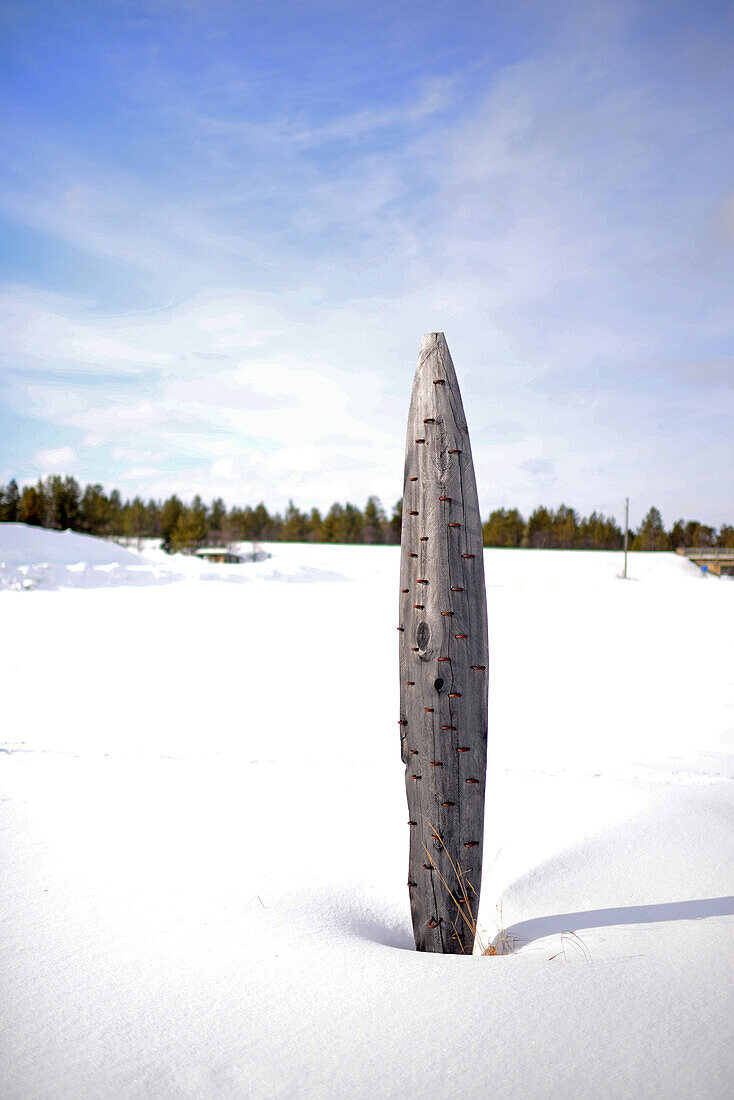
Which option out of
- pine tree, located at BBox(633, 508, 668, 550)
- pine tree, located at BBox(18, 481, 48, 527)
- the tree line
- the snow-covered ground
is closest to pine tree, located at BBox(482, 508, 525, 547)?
the tree line

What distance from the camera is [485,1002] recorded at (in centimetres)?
233

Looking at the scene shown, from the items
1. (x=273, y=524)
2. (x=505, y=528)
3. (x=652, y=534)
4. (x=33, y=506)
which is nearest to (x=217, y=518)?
(x=273, y=524)

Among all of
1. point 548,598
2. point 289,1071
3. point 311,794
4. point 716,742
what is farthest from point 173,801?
point 548,598

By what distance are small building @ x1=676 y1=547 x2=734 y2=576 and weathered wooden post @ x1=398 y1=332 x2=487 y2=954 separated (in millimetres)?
44347

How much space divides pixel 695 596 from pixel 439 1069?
20.8 m

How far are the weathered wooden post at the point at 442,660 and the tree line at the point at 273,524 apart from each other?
63.5 metres

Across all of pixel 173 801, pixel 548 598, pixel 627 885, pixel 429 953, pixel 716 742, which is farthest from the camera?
pixel 548 598

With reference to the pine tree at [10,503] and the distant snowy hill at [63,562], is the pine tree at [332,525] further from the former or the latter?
the distant snowy hill at [63,562]

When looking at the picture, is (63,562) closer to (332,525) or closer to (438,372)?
(438,372)

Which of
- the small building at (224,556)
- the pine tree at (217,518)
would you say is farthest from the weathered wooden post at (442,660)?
the pine tree at (217,518)

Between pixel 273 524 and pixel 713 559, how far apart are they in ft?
176

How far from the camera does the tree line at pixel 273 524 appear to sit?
219 feet

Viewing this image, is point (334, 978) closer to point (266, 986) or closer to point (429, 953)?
point (266, 986)

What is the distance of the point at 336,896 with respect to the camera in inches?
129
